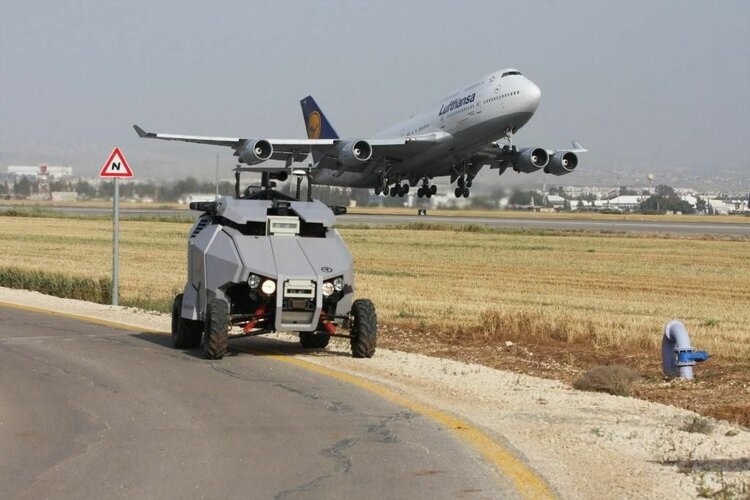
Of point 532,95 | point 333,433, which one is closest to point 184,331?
point 333,433

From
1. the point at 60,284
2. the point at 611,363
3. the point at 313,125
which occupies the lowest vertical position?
the point at 60,284

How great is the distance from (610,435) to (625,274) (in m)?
24.9

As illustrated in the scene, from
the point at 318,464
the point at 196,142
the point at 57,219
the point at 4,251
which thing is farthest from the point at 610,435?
the point at 57,219

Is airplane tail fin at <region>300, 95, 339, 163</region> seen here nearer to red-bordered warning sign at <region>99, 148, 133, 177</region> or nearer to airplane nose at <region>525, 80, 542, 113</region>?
airplane nose at <region>525, 80, 542, 113</region>

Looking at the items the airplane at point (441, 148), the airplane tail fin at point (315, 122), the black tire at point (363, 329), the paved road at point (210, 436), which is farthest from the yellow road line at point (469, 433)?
the airplane tail fin at point (315, 122)

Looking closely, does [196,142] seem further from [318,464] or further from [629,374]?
[318,464]

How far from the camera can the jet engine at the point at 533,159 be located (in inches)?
1829

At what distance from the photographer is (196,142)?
1898 inches

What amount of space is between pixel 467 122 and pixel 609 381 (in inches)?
1286

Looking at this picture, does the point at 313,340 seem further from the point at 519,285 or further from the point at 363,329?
the point at 519,285

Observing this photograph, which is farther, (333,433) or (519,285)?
(519,285)

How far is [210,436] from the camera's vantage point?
8469 millimetres

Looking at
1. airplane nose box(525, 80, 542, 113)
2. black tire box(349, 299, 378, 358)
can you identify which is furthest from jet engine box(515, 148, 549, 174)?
black tire box(349, 299, 378, 358)

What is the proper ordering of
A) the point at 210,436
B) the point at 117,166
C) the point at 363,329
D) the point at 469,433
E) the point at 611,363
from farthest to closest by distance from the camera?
the point at 117,166, the point at 611,363, the point at 363,329, the point at 469,433, the point at 210,436
